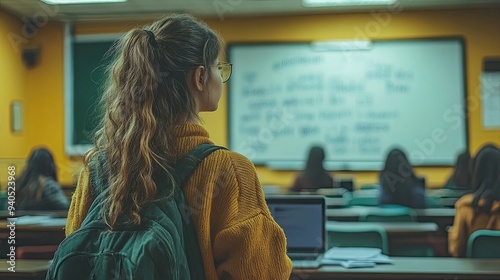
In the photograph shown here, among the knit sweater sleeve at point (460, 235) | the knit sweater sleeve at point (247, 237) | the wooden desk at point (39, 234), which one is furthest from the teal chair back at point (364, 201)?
the knit sweater sleeve at point (247, 237)

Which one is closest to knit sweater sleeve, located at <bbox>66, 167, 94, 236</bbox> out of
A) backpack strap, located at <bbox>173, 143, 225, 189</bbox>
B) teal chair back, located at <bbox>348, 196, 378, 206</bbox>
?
backpack strap, located at <bbox>173, 143, 225, 189</bbox>

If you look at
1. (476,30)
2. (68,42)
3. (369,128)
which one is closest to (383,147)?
(369,128)

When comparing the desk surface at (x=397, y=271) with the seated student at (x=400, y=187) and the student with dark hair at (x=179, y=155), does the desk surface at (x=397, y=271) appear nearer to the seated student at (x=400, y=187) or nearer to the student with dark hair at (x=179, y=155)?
the student with dark hair at (x=179, y=155)

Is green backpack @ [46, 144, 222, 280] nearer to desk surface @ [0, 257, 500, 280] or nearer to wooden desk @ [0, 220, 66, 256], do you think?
desk surface @ [0, 257, 500, 280]

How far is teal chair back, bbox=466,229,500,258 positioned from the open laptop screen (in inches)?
31.2

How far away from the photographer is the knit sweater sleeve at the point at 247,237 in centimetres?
113

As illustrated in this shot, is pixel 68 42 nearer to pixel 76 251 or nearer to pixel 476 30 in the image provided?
pixel 476 30

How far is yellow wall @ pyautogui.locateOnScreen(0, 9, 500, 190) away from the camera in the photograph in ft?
24.8

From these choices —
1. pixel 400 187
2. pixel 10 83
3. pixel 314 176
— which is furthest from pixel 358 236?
pixel 10 83

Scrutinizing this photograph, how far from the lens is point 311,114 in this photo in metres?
7.79

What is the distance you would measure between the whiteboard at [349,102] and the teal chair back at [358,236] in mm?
4513

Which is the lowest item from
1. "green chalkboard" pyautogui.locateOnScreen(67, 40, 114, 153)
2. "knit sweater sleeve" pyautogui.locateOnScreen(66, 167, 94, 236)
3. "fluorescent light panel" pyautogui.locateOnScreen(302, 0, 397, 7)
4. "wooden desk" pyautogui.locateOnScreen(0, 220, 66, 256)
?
"wooden desk" pyautogui.locateOnScreen(0, 220, 66, 256)

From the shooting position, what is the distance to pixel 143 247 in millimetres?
1061

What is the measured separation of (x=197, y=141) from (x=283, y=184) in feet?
21.7
